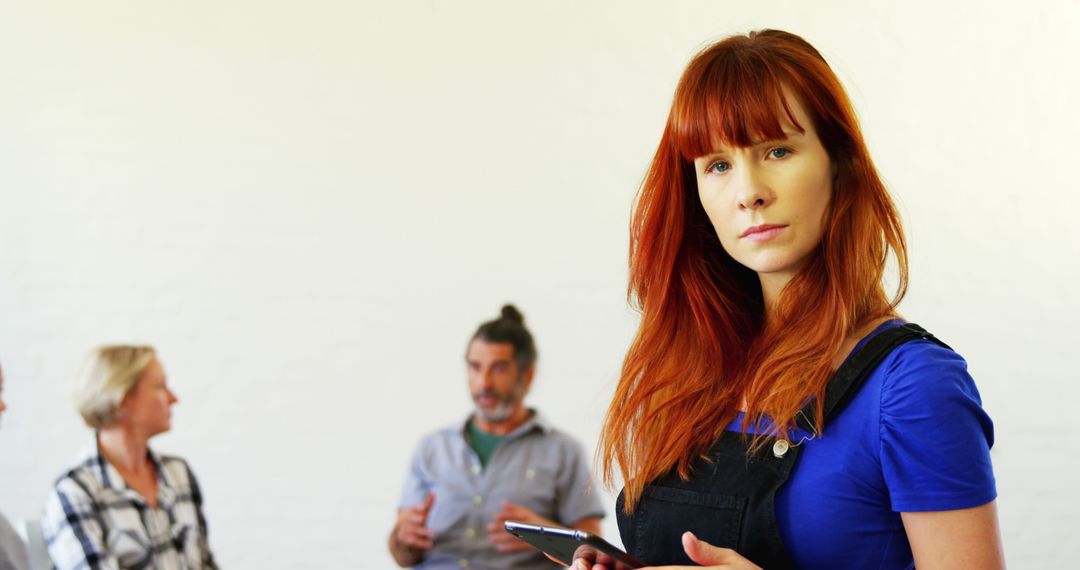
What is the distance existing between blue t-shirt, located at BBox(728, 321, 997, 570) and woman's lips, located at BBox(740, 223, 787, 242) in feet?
0.51

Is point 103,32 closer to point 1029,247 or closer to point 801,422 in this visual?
point 1029,247

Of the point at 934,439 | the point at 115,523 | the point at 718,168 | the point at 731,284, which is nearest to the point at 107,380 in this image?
the point at 115,523

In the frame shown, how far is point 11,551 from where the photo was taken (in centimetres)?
348

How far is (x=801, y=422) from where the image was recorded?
47.0 inches

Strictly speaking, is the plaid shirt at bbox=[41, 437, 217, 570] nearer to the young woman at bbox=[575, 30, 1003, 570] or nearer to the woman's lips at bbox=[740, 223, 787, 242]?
the young woman at bbox=[575, 30, 1003, 570]

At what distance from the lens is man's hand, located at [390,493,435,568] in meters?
3.73

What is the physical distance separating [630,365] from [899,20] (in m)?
4.12

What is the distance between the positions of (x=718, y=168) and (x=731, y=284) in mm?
196

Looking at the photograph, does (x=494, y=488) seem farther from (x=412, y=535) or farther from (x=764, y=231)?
(x=764, y=231)

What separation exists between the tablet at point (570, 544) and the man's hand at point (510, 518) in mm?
2264

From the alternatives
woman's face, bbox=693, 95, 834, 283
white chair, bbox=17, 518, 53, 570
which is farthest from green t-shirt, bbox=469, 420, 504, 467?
woman's face, bbox=693, 95, 834, 283

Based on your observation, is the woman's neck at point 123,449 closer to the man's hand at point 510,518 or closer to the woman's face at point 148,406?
the woman's face at point 148,406

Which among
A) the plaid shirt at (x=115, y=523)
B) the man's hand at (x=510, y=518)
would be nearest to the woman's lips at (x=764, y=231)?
the man's hand at (x=510, y=518)

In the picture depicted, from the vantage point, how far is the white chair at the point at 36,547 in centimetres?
365
